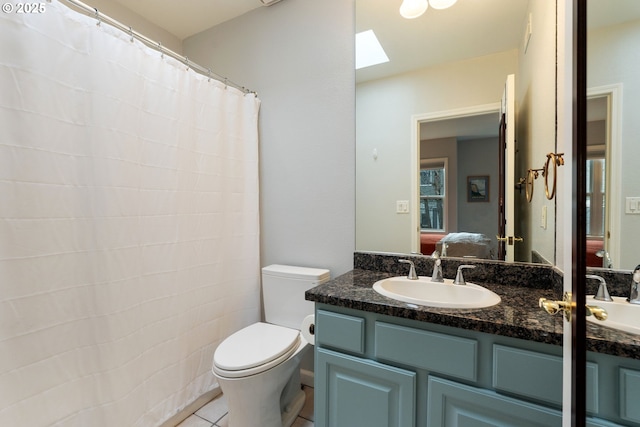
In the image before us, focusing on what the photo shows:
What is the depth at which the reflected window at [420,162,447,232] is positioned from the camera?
150cm

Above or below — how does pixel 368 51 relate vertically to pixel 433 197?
above

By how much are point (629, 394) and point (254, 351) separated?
4.31 ft

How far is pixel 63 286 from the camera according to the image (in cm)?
114

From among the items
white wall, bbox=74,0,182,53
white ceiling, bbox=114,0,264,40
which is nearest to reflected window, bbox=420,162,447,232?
white ceiling, bbox=114,0,264,40

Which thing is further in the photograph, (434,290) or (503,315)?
(434,290)

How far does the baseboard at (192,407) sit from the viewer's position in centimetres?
156

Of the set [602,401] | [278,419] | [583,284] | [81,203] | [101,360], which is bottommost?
[278,419]

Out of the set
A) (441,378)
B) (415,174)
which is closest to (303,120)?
(415,174)

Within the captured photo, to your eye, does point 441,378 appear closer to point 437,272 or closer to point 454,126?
point 437,272

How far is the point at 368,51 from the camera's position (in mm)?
1647

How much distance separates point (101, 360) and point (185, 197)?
85cm

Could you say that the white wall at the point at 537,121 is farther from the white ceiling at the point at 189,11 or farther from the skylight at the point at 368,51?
the white ceiling at the point at 189,11

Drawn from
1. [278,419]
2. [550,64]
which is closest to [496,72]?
[550,64]

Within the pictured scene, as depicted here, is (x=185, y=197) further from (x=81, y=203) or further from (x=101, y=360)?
(x=101, y=360)
